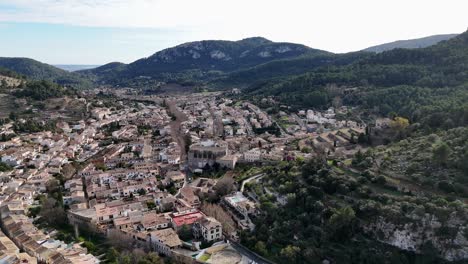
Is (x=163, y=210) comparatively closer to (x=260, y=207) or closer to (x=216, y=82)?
(x=260, y=207)

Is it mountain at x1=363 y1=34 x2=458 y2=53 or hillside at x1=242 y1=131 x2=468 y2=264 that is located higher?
mountain at x1=363 y1=34 x2=458 y2=53

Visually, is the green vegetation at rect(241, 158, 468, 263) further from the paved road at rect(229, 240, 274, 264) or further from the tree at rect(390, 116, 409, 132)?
the tree at rect(390, 116, 409, 132)

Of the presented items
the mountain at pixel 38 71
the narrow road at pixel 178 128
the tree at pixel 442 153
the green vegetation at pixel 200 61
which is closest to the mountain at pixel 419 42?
the green vegetation at pixel 200 61

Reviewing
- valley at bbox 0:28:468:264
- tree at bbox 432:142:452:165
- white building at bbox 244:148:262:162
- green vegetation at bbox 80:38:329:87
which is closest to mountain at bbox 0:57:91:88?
green vegetation at bbox 80:38:329:87

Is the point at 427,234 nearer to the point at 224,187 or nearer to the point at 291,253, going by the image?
the point at 291,253

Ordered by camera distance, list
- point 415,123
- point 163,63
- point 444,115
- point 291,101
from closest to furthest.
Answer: point 444,115 → point 415,123 → point 291,101 → point 163,63

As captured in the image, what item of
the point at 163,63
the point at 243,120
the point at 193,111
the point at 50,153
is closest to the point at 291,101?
the point at 243,120

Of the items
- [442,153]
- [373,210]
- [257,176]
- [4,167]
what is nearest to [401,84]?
[257,176]
